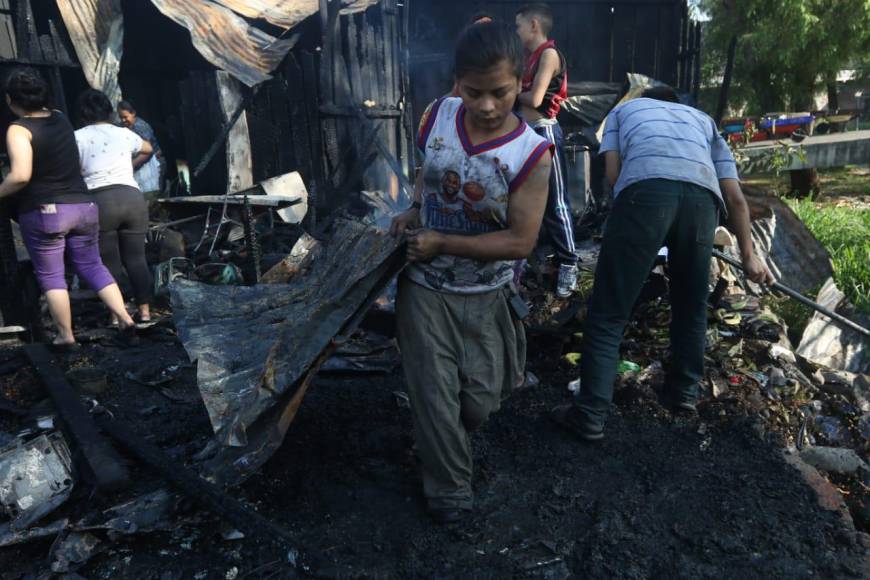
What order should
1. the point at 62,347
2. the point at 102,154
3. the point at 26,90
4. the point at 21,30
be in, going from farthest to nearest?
the point at 21,30 → the point at 102,154 → the point at 62,347 → the point at 26,90

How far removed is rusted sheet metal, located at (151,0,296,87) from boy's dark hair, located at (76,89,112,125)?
2451 millimetres

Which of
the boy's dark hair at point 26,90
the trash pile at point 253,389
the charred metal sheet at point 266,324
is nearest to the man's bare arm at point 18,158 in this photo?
the boy's dark hair at point 26,90

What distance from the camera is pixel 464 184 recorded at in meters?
2.36

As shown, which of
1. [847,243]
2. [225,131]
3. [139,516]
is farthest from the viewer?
[225,131]

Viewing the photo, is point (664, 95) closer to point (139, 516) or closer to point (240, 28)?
point (139, 516)

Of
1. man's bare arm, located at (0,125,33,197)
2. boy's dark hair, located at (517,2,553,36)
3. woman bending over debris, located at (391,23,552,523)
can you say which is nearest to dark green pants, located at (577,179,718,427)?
woman bending over debris, located at (391,23,552,523)

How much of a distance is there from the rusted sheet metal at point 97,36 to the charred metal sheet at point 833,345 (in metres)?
7.53

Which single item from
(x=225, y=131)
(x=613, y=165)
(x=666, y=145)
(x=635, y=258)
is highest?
(x=225, y=131)

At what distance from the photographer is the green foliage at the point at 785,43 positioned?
688 inches

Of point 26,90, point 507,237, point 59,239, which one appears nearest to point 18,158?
point 26,90

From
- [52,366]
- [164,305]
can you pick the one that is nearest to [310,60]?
[164,305]

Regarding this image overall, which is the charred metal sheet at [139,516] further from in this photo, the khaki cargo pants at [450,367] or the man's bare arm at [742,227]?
the man's bare arm at [742,227]

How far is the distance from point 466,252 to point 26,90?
3.51 metres

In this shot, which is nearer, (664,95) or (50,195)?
(664,95)
